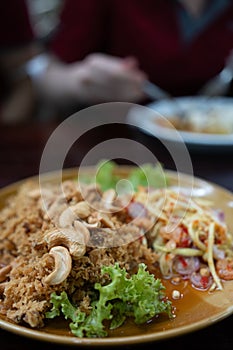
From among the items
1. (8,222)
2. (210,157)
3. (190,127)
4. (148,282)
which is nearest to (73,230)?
(148,282)

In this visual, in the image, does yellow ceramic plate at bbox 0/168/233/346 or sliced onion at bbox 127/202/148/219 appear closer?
yellow ceramic plate at bbox 0/168/233/346

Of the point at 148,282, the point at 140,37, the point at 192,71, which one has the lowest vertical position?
the point at 192,71

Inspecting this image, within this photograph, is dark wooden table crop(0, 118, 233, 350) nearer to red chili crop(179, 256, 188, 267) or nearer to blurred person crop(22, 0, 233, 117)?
blurred person crop(22, 0, 233, 117)

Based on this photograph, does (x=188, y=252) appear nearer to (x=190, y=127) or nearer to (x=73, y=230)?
(x=73, y=230)

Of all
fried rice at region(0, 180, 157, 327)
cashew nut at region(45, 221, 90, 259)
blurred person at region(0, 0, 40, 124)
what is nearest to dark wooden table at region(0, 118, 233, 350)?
fried rice at region(0, 180, 157, 327)

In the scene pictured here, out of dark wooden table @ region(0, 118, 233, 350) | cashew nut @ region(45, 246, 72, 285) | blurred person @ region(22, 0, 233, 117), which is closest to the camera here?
cashew nut @ region(45, 246, 72, 285)

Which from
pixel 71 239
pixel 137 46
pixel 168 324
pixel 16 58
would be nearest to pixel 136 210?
pixel 71 239

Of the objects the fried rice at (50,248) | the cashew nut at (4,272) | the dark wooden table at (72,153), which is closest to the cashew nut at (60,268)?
the fried rice at (50,248)
